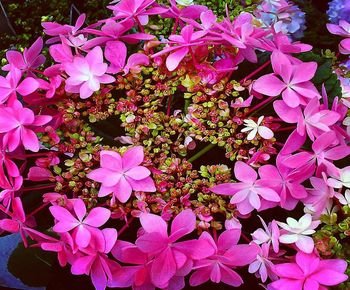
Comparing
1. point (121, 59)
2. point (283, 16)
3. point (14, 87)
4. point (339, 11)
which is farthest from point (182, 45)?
point (339, 11)

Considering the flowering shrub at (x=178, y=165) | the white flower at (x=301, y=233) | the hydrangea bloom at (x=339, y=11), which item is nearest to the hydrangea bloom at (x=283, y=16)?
the hydrangea bloom at (x=339, y=11)

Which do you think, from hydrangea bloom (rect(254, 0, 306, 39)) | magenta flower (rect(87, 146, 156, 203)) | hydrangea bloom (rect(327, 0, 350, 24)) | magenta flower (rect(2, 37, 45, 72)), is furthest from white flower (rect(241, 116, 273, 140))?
hydrangea bloom (rect(327, 0, 350, 24))

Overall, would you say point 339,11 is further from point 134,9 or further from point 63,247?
point 63,247

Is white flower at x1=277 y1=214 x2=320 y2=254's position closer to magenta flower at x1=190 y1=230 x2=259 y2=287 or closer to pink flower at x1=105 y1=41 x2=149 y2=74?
magenta flower at x1=190 y1=230 x2=259 y2=287

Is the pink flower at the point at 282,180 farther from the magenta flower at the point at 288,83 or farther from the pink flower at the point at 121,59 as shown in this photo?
the pink flower at the point at 121,59

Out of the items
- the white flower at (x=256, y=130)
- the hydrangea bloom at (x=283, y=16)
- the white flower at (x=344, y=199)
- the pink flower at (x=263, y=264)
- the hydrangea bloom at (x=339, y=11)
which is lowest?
the hydrangea bloom at (x=339, y=11)

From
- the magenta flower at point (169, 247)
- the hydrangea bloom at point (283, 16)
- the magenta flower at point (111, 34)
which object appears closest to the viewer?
the magenta flower at point (169, 247)

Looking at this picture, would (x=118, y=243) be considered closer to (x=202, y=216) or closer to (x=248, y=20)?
(x=202, y=216)
